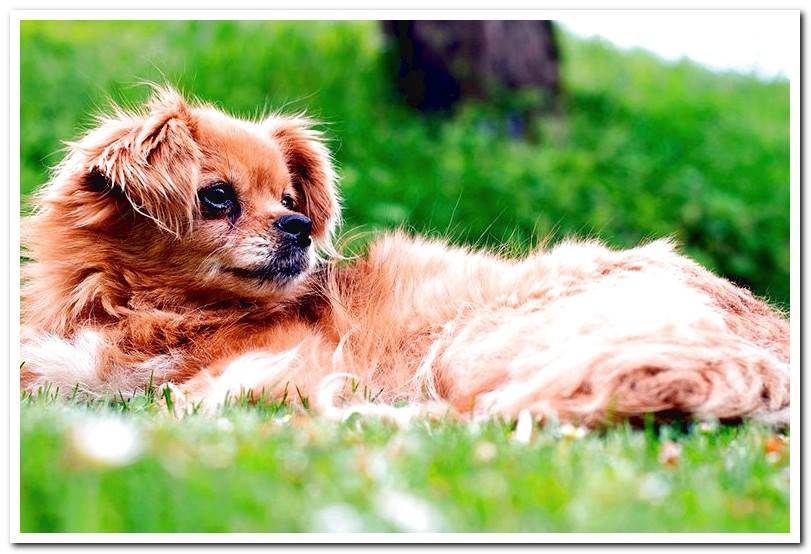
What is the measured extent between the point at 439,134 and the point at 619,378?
22.9 feet

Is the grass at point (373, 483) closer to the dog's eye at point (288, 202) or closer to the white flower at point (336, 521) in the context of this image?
the white flower at point (336, 521)

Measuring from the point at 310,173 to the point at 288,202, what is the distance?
0.31 m

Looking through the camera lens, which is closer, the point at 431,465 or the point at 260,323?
the point at 431,465

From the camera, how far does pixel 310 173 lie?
5.25 m

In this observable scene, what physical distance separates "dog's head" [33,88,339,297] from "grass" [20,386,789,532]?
5.10 feet

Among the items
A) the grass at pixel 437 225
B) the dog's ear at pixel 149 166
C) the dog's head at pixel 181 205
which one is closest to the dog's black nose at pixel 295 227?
the dog's head at pixel 181 205

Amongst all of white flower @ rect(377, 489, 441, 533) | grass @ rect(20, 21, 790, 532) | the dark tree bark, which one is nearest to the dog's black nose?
grass @ rect(20, 21, 790, 532)

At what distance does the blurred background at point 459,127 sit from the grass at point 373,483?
575 centimetres

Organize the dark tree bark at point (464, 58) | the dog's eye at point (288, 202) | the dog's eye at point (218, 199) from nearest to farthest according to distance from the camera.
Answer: the dog's eye at point (218, 199) → the dog's eye at point (288, 202) → the dark tree bark at point (464, 58)

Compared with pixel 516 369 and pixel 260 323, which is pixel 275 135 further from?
pixel 516 369

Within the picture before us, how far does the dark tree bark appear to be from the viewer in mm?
9961

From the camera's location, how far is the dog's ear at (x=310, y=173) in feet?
17.0

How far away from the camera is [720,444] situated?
125 inches
